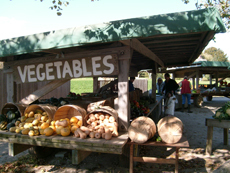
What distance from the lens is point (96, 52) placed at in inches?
163

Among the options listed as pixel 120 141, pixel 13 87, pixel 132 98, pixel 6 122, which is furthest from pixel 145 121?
pixel 13 87

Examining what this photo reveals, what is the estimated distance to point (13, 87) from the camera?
5.21m

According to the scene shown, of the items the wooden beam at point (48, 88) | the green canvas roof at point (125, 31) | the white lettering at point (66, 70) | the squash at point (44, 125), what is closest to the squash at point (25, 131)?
the squash at point (44, 125)

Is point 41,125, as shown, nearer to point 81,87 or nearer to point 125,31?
point 125,31

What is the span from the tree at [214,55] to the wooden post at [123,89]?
305 ft

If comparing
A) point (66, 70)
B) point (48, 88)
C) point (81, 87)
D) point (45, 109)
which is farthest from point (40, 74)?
point (81, 87)

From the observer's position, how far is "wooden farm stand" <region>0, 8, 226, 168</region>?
3048 millimetres

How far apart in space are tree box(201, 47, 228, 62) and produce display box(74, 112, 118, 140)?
9318cm

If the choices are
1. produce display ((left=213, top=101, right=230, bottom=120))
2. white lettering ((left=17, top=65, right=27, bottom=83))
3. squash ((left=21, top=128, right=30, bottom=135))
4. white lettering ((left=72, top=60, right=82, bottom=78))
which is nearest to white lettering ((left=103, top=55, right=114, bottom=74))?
white lettering ((left=72, top=60, right=82, bottom=78))

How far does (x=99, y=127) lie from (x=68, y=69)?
1.53 m

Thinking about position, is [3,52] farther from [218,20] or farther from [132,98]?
[218,20]

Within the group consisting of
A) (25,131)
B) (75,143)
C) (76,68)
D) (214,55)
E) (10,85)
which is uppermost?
(214,55)

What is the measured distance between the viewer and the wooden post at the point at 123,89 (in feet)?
12.8

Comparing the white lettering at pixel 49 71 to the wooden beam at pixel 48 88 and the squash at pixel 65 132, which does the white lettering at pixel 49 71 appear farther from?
the squash at pixel 65 132
